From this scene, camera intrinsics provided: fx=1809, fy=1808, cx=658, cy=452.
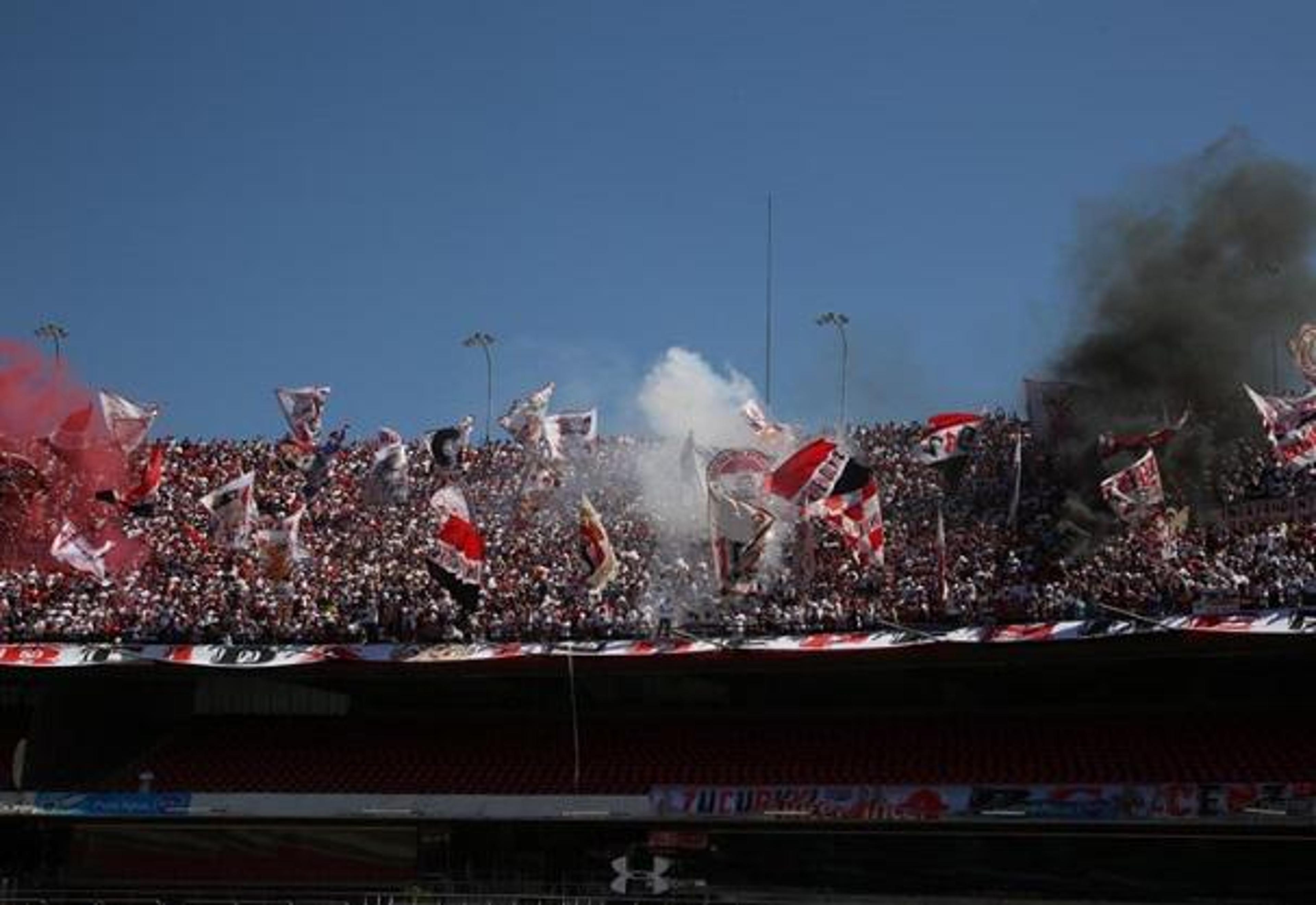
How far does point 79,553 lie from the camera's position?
45.0 meters

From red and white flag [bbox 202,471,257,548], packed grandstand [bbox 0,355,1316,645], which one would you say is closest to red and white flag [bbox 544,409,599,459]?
packed grandstand [bbox 0,355,1316,645]

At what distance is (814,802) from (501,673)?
341 inches

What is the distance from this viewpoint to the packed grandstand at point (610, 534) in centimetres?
3869

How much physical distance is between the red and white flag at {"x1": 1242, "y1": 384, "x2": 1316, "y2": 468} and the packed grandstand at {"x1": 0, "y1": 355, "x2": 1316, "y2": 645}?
0.77 meters

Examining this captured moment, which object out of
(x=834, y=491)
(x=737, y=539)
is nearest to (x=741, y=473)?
(x=737, y=539)

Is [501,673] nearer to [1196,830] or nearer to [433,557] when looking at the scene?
[433,557]

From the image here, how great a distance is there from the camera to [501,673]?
41188 mm

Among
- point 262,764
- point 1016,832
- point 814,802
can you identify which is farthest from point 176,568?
point 1016,832

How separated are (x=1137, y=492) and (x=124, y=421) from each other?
28.4m

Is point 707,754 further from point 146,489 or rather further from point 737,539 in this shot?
point 146,489

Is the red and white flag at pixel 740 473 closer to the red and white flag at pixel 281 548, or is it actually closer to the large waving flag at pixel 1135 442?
the large waving flag at pixel 1135 442

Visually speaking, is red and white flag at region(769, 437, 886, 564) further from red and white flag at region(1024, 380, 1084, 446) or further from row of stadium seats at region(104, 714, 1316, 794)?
red and white flag at region(1024, 380, 1084, 446)

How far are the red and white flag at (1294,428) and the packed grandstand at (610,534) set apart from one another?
2.54 feet

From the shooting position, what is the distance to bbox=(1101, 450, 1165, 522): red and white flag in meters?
40.7
